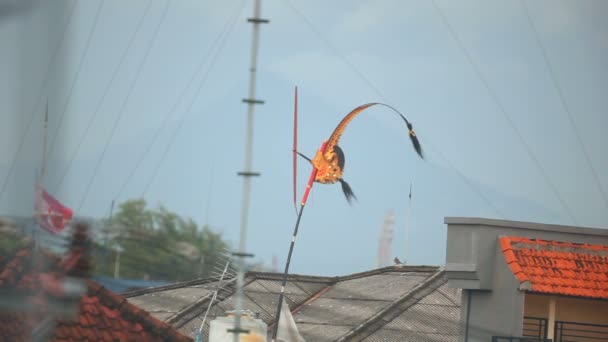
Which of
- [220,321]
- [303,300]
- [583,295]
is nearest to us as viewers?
[220,321]

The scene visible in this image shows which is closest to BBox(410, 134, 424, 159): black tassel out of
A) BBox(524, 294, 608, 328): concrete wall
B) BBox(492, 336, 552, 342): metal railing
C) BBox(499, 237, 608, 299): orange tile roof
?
BBox(499, 237, 608, 299): orange tile roof

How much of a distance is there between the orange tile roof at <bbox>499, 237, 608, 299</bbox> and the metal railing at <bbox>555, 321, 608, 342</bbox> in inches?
23.4

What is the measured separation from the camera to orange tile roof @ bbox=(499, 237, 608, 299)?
1812 cm

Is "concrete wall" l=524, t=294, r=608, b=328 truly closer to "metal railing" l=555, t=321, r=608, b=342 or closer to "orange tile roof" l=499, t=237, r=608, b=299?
"metal railing" l=555, t=321, r=608, b=342

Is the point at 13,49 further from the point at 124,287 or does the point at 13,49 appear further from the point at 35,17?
the point at 124,287

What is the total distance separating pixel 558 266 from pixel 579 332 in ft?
3.76

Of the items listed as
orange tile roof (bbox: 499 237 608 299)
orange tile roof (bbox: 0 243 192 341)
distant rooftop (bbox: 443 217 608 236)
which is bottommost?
orange tile roof (bbox: 0 243 192 341)

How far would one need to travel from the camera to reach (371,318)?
26.8 metres

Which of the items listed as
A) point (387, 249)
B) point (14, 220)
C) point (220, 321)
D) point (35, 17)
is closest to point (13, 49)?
point (35, 17)

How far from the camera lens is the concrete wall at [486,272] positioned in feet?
59.7

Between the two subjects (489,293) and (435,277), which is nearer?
(489,293)

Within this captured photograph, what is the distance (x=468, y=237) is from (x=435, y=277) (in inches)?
362

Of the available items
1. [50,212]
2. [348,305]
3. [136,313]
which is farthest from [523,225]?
[50,212]

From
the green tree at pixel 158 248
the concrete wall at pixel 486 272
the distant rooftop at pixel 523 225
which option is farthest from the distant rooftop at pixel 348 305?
the green tree at pixel 158 248
